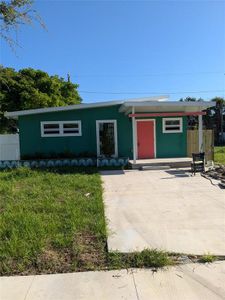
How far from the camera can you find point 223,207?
653 centimetres

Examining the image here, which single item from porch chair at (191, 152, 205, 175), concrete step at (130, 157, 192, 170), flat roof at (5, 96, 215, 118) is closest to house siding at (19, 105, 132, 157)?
flat roof at (5, 96, 215, 118)

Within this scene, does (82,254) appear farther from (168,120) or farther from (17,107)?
(17,107)

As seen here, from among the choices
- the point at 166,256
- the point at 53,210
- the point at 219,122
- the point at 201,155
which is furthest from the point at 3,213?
the point at 219,122

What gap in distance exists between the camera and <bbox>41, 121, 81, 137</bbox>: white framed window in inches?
593

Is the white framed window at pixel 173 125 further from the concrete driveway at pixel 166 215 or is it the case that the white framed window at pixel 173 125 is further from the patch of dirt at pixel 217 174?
the concrete driveway at pixel 166 215

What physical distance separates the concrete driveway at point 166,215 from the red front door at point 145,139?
206 inches

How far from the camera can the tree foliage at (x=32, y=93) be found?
22.7 metres

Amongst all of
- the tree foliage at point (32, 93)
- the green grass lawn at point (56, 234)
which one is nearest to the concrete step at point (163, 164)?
the green grass lawn at point (56, 234)

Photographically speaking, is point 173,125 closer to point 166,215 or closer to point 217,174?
point 217,174

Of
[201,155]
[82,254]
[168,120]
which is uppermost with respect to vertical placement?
[168,120]

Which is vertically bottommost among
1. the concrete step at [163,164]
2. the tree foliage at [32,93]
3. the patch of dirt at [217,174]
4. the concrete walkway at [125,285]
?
the concrete walkway at [125,285]

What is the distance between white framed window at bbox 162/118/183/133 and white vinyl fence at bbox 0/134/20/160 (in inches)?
306

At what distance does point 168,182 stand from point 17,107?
1685 centimetres

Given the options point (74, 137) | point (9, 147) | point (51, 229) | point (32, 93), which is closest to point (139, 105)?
point (74, 137)
